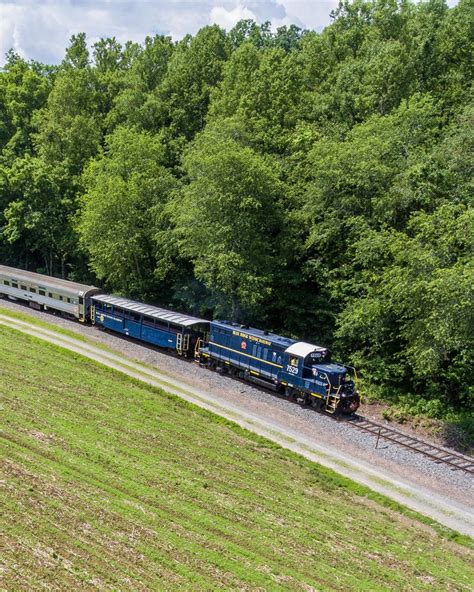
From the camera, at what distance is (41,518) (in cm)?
1527

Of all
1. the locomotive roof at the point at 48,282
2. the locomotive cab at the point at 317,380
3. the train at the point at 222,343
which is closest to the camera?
the locomotive cab at the point at 317,380

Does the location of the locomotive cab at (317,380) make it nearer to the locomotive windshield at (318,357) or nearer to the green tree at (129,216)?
the locomotive windshield at (318,357)

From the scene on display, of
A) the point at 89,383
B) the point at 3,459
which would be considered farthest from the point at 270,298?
the point at 3,459

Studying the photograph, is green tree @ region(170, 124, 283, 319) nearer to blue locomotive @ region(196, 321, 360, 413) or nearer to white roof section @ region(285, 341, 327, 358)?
blue locomotive @ region(196, 321, 360, 413)

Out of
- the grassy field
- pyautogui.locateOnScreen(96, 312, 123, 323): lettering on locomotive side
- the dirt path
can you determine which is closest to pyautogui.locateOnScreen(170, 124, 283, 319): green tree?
pyautogui.locateOnScreen(96, 312, 123, 323): lettering on locomotive side

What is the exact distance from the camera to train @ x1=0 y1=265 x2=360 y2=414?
29844mm

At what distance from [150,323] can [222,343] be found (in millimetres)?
6924

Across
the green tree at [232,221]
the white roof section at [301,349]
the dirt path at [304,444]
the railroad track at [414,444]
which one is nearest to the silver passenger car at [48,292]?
the dirt path at [304,444]

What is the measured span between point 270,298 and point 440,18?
107 feet

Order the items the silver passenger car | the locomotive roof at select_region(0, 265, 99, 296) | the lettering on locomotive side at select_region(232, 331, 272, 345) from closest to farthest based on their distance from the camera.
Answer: the lettering on locomotive side at select_region(232, 331, 272, 345) < the silver passenger car < the locomotive roof at select_region(0, 265, 99, 296)

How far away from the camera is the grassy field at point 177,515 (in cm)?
1400

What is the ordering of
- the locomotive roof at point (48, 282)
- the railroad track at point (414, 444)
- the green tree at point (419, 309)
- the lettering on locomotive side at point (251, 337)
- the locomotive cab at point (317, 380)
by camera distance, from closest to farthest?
the railroad track at point (414, 444) < the green tree at point (419, 309) < the locomotive cab at point (317, 380) < the lettering on locomotive side at point (251, 337) < the locomotive roof at point (48, 282)

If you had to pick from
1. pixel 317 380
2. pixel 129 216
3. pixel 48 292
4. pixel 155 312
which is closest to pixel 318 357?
pixel 317 380

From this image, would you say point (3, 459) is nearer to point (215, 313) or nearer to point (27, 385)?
point (27, 385)
